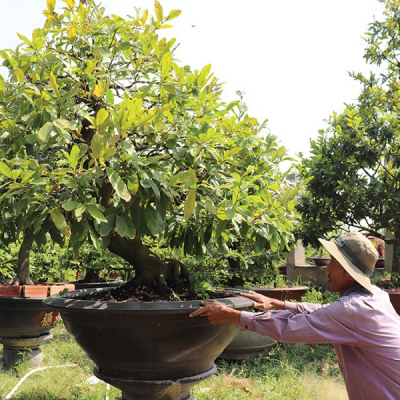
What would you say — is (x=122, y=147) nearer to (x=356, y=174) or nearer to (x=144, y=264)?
(x=144, y=264)

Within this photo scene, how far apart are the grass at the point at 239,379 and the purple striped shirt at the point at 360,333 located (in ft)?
5.09

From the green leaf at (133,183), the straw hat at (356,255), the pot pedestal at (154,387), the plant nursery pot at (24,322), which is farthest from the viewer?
the plant nursery pot at (24,322)

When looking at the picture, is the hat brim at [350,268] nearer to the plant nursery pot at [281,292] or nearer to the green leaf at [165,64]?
the green leaf at [165,64]

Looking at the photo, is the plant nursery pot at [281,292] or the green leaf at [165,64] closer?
the green leaf at [165,64]

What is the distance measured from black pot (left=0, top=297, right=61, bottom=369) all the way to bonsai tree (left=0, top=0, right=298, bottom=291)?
5.52ft

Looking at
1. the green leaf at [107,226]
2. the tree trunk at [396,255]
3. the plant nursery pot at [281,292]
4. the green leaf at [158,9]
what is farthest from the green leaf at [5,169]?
the tree trunk at [396,255]

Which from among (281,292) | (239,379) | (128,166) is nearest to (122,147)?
(128,166)

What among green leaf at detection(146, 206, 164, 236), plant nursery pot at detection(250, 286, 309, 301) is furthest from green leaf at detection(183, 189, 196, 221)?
plant nursery pot at detection(250, 286, 309, 301)

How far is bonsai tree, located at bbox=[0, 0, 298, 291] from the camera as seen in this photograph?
195 cm

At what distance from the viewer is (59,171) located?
1.94 metres

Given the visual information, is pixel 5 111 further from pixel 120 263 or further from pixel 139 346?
pixel 120 263

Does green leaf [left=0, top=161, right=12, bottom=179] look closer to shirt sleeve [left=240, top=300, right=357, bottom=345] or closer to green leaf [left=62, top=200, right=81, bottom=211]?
green leaf [left=62, top=200, right=81, bottom=211]

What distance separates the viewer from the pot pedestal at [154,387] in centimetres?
228

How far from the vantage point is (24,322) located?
400 cm
